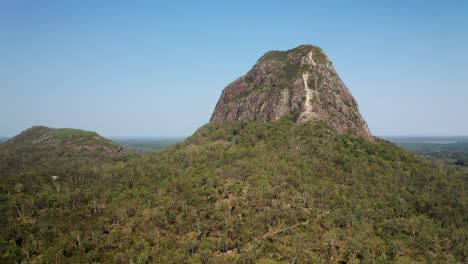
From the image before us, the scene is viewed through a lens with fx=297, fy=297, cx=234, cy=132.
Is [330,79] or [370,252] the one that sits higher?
[330,79]

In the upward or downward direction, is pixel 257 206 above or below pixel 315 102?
below

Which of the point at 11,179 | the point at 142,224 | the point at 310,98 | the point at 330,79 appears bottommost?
the point at 142,224

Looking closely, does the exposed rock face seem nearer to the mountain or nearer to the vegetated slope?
the mountain

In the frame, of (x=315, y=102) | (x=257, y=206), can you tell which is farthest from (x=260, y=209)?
(x=315, y=102)

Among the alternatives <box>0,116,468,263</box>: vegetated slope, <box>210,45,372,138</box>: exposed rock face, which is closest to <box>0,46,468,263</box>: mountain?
<box>0,116,468,263</box>: vegetated slope

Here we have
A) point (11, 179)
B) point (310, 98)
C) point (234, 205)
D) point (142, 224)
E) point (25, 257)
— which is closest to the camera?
point (25, 257)

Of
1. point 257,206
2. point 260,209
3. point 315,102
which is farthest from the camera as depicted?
point 315,102

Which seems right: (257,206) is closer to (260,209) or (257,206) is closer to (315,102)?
→ (260,209)

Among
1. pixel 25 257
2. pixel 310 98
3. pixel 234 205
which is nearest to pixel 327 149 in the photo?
pixel 310 98

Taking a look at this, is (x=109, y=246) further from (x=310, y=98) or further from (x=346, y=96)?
(x=346, y=96)
